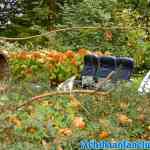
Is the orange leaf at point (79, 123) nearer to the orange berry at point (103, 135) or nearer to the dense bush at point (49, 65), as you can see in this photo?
the orange berry at point (103, 135)

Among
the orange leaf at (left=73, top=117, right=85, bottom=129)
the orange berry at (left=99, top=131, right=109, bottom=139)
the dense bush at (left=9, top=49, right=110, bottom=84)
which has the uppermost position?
the orange leaf at (left=73, top=117, right=85, bottom=129)

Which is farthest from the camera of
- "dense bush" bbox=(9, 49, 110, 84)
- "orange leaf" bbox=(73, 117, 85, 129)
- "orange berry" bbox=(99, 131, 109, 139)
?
"dense bush" bbox=(9, 49, 110, 84)

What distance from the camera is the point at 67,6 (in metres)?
11.9

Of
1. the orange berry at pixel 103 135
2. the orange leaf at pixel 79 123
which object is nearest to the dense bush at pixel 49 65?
the orange leaf at pixel 79 123

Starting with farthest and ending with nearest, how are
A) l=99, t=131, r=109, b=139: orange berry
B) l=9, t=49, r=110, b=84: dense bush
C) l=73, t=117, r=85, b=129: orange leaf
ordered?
l=9, t=49, r=110, b=84: dense bush < l=73, t=117, r=85, b=129: orange leaf < l=99, t=131, r=109, b=139: orange berry

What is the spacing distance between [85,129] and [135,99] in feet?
3.39

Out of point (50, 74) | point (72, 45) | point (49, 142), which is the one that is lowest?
point (72, 45)

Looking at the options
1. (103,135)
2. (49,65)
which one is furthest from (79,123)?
(49,65)

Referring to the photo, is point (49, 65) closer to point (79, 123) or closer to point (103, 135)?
point (79, 123)

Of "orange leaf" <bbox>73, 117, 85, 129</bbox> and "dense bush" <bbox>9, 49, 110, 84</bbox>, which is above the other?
"orange leaf" <bbox>73, 117, 85, 129</bbox>

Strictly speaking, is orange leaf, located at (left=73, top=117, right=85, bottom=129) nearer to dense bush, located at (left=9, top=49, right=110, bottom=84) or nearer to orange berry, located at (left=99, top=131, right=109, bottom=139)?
orange berry, located at (left=99, top=131, right=109, bottom=139)

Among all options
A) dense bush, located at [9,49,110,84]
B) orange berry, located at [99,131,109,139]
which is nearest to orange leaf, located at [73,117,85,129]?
orange berry, located at [99,131,109,139]

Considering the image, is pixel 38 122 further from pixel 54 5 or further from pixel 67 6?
pixel 54 5

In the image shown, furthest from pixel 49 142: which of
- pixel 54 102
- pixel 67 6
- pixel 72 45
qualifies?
pixel 67 6
